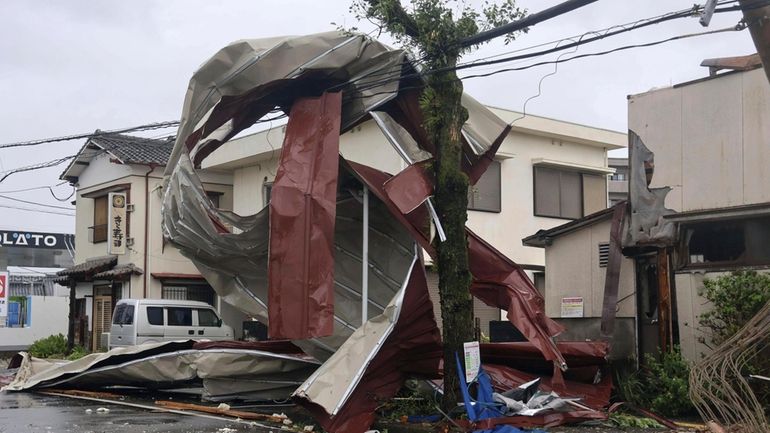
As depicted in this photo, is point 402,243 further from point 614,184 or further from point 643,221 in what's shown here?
point 614,184

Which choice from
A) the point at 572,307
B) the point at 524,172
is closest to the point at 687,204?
the point at 572,307

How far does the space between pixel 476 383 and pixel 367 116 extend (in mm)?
4004

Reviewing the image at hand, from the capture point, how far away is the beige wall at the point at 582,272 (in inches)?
519

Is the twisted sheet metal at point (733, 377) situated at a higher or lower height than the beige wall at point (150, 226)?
lower

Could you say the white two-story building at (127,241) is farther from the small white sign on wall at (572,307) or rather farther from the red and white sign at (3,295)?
the small white sign on wall at (572,307)

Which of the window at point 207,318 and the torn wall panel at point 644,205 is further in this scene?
the window at point 207,318

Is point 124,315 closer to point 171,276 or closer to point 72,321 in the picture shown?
point 171,276

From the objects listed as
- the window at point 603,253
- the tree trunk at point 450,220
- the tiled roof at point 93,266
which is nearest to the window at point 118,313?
the tiled roof at point 93,266

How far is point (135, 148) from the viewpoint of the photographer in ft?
95.7

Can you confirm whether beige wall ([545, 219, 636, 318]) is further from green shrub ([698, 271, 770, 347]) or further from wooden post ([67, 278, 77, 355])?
wooden post ([67, 278, 77, 355])

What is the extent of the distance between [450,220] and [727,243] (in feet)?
14.1

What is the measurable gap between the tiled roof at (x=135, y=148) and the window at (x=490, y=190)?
1132cm

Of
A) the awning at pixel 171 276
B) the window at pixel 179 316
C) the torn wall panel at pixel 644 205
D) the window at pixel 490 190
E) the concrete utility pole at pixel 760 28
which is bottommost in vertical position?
the window at pixel 179 316

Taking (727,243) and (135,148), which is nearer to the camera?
(727,243)
